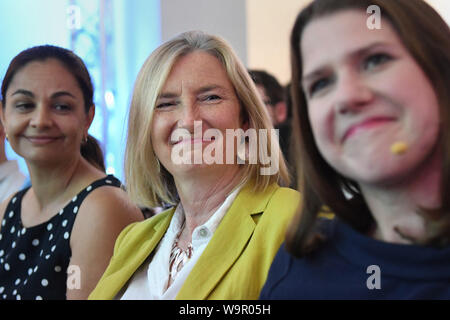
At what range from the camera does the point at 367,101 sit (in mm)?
647

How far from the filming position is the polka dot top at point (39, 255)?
53.5 inches

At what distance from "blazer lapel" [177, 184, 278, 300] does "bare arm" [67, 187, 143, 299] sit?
1.33ft

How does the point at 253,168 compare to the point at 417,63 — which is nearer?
the point at 417,63

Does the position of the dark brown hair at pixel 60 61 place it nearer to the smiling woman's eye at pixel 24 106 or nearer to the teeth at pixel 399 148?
the smiling woman's eye at pixel 24 106

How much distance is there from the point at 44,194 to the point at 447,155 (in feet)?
3.86

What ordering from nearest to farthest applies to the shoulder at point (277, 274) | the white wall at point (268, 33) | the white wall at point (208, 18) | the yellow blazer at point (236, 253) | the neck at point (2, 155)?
the shoulder at point (277, 274)
the yellow blazer at point (236, 253)
the neck at point (2, 155)
the white wall at point (208, 18)
the white wall at point (268, 33)

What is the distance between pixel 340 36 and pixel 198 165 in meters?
0.53

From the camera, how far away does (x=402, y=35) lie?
26.3 inches

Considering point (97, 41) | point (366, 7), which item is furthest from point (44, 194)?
point (97, 41)

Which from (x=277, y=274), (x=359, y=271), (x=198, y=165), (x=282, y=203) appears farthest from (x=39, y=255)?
(x=359, y=271)

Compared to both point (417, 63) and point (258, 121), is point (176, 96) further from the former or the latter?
point (417, 63)

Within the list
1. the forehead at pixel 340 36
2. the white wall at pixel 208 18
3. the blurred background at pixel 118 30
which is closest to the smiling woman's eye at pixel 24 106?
the blurred background at pixel 118 30

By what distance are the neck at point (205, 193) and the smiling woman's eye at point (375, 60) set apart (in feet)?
1.84

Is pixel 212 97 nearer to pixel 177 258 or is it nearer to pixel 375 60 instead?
pixel 177 258
